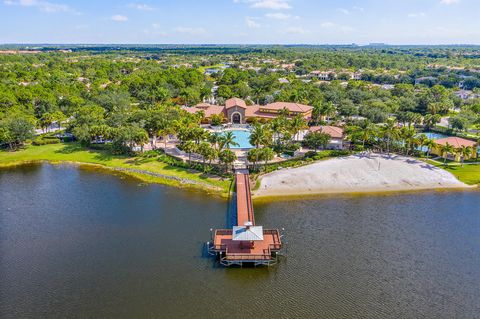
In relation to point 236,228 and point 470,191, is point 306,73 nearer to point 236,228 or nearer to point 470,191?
point 470,191

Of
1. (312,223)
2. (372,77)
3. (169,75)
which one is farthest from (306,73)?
(312,223)

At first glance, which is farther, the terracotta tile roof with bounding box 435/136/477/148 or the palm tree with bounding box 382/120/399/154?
the terracotta tile roof with bounding box 435/136/477/148

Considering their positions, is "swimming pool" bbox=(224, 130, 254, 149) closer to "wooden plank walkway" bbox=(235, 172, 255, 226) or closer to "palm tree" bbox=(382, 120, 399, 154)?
"wooden plank walkway" bbox=(235, 172, 255, 226)

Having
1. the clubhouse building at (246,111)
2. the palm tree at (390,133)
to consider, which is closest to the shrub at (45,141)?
the clubhouse building at (246,111)

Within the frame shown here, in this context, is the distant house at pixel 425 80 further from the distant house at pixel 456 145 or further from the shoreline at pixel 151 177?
the shoreline at pixel 151 177

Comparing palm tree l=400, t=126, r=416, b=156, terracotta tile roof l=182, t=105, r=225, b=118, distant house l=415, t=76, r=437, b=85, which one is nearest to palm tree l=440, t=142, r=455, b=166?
palm tree l=400, t=126, r=416, b=156
